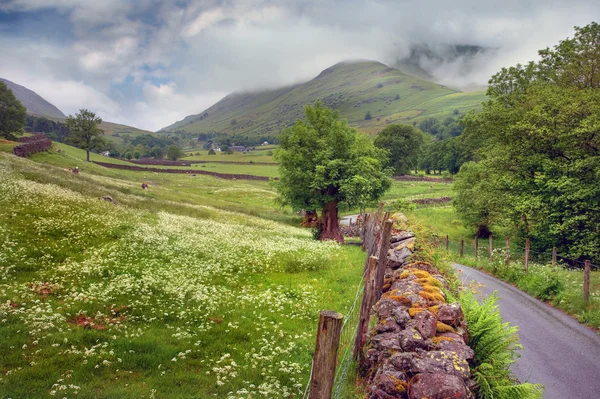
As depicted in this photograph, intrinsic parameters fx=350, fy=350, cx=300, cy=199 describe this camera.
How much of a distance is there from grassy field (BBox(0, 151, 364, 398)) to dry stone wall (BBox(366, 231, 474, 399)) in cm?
267

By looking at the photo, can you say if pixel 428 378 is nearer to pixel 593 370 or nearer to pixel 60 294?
pixel 593 370

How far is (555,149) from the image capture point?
32.8 metres

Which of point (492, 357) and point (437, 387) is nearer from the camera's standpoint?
point (437, 387)

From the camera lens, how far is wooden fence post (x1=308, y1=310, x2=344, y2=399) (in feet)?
18.6

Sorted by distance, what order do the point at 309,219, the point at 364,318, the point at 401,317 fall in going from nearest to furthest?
the point at 401,317 < the point at 364,318 < the point at 309,219

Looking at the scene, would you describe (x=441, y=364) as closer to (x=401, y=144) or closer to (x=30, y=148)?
(x=30, y=148)

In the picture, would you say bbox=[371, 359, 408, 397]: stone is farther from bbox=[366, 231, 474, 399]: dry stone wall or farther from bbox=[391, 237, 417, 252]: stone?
bbox=[391, 237, 417, 252]: stone

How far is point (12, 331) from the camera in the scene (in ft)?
35.1

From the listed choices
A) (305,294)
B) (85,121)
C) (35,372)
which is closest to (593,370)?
(305,294)

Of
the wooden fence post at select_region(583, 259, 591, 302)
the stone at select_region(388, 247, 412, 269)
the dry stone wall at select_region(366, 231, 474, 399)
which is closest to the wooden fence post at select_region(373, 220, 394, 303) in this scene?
the dry stone wall at select_region(366, 231, 474, 399)

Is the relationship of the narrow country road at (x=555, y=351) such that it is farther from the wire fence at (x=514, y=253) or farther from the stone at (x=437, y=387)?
the wire fence at (x=514, y=253)

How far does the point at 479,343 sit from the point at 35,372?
1146 cm

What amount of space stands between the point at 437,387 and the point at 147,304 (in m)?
11.6

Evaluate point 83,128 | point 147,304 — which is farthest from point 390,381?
point 83,128
